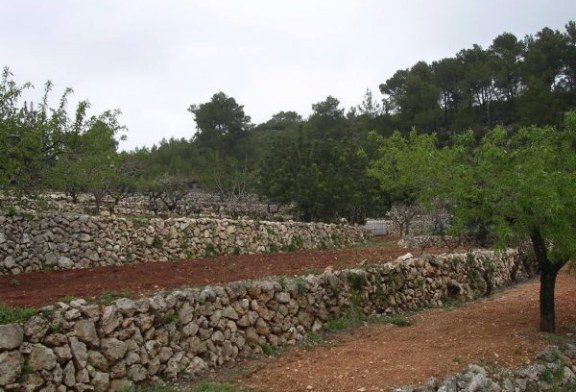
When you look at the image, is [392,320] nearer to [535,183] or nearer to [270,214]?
[535,183]

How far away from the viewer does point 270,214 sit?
35438mm

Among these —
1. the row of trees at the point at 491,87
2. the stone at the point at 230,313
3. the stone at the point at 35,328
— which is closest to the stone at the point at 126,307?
the stone at the point at 35,328

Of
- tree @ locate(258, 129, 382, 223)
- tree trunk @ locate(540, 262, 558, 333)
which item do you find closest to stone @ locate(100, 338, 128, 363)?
tree trunk @ locate(540, 262, 558, 333)

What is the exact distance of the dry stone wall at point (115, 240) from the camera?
46.7 ft

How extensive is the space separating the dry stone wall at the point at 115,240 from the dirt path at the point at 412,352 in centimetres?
816

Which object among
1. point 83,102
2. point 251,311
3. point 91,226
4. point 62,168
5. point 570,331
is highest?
point 83,102

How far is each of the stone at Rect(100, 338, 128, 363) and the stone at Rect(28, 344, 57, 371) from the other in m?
0.69

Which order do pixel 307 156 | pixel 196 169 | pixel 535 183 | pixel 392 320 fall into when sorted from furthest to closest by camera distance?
1. pixel 196 169
2. pixel 307 156
3. pixel 392 320
4. pixel 535 183

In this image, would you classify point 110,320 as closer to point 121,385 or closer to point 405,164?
point 121,385

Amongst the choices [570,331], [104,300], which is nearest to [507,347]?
[570,331]

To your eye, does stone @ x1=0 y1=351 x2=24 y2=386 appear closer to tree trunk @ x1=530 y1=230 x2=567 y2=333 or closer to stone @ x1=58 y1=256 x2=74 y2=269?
stone @ x1=58 y1=256 x2=74 y2=269

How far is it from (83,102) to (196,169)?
30.0 meters

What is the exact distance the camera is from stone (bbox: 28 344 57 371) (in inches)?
255

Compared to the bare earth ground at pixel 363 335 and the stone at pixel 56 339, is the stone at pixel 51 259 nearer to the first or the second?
the bare earth ground at pixel 363 335
